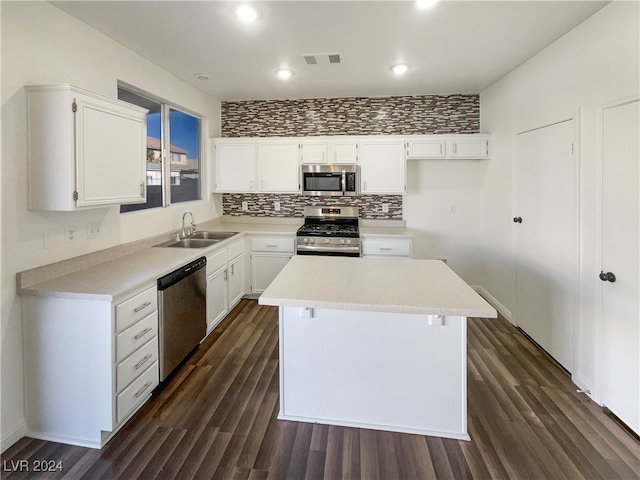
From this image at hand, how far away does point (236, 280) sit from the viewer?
14.0 ft

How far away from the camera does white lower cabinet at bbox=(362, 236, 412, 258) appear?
427 cm

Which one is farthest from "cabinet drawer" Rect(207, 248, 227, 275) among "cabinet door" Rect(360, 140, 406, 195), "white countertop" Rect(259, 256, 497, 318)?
"cabinet door" Rect(360, 140, 406, 195)

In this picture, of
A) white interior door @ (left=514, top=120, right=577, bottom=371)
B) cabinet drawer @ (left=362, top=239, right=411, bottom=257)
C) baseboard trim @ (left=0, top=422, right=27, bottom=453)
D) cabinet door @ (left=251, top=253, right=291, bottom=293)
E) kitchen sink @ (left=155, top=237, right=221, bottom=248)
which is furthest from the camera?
cabinet door @ (left=251, top=253, right=291, bottom=293)

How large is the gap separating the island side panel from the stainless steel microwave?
8.50 ft

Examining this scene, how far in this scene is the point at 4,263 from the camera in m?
1.99

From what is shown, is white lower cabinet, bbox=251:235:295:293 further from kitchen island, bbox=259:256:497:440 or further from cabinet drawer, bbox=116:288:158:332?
kitchen island, bbox=259:256:497:440

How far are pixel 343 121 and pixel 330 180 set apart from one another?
888 mm

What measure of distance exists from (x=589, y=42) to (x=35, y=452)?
4.27 metres

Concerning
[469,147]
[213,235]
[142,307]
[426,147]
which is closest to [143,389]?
[142,307]

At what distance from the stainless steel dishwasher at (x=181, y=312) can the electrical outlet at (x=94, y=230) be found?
642mm

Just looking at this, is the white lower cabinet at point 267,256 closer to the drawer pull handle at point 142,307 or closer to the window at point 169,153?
the window at point 169,153

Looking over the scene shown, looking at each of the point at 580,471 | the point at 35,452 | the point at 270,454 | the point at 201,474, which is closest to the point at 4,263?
the point at 35,452

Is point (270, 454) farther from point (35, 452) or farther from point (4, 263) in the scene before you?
point (4, 263)

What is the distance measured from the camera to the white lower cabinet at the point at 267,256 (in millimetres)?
4480
